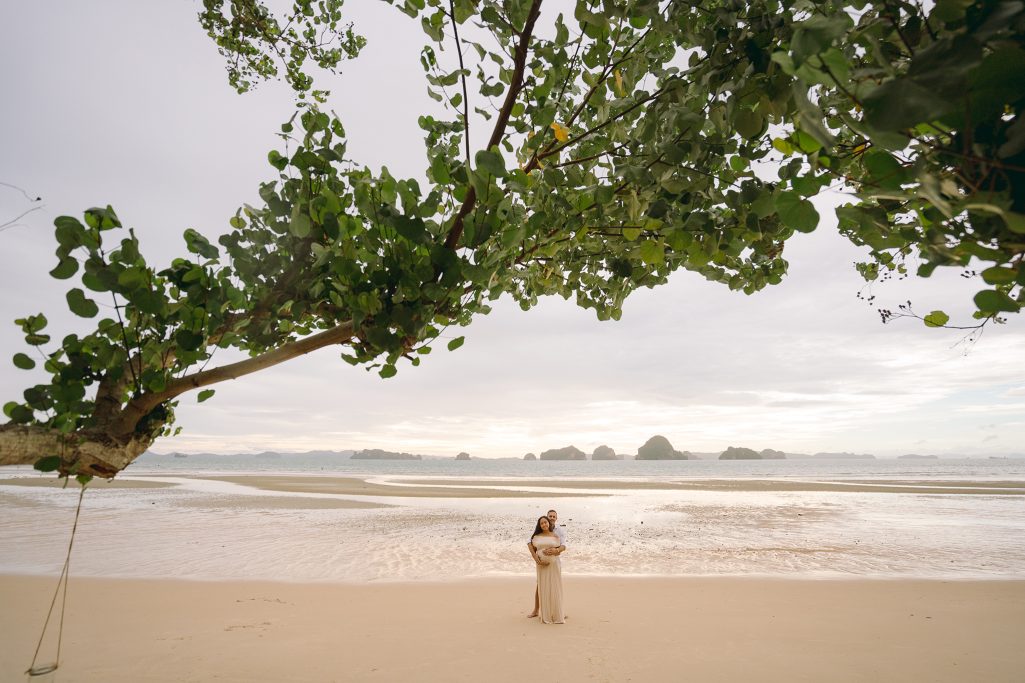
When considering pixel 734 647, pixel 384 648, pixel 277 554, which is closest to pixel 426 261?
pixel 384 648

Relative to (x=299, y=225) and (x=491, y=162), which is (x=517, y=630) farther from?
(x=491, y=162)

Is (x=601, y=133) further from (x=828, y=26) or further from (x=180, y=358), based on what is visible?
(x=180, y=358)

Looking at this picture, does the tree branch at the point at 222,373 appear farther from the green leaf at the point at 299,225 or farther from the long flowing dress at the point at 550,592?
the long flowing dress at the point at 550,592

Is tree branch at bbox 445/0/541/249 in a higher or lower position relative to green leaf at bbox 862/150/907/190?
higher

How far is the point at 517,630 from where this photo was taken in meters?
6.17

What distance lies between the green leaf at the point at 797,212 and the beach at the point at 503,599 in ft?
17.0

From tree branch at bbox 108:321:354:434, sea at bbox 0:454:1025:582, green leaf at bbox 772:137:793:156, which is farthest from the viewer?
sea at bbox 0:454:1025:582

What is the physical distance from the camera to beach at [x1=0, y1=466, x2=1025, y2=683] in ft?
17.4

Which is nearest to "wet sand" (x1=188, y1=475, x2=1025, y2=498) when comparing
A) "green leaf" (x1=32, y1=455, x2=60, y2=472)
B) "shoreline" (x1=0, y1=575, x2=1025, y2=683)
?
"shoreline" (x1=0, y1=575, x2=1025, y2=683)

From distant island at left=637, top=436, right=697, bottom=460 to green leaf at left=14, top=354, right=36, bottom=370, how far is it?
158977mm

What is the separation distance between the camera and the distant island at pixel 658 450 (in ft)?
495

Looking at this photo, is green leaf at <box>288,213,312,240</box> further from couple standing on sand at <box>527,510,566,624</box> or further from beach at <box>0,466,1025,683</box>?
couple standing on sand at <box>527,510,566,624</box>

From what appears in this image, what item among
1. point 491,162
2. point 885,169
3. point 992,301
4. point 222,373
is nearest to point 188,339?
point 222,373

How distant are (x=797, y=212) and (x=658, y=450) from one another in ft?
523
